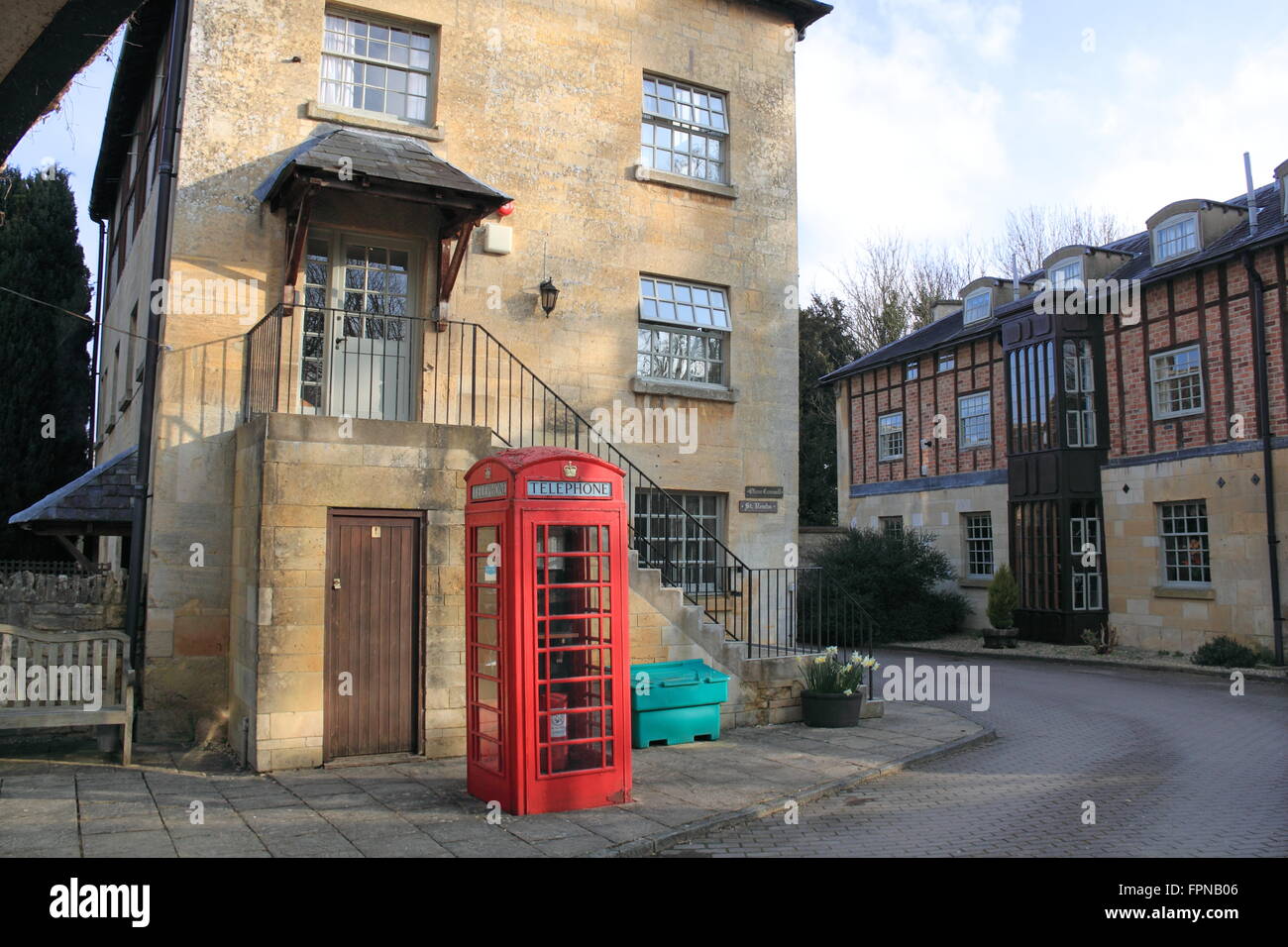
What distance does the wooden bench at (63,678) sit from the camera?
8359 mm

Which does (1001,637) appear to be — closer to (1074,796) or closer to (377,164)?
(1074,796)

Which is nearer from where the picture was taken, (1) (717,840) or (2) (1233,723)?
(1) (717,840)

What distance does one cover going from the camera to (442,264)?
1116 centimetres

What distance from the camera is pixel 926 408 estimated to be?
27.5 metres

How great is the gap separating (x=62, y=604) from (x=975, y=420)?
73.1ft

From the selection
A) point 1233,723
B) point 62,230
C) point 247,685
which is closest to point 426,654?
point 247,685

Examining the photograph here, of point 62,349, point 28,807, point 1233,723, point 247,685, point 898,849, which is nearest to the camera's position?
point 898,849

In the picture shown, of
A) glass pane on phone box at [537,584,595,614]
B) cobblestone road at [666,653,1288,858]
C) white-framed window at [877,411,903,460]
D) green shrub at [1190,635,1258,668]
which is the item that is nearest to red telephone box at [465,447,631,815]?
glass pane on phone box at [537,584,595,614]

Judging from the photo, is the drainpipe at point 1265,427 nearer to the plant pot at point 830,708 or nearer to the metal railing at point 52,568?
the plant pot at point 830,708

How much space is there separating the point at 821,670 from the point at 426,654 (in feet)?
15.6

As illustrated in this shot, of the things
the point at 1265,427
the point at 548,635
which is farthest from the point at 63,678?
the point at 1265,427

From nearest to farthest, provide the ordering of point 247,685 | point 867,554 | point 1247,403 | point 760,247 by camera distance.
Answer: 1. point 247,685
2. point 760,247
3. point 1247,403
4. point 867,554

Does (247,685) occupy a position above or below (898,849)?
above

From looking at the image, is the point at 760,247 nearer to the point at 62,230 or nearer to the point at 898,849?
the point at 898,849
